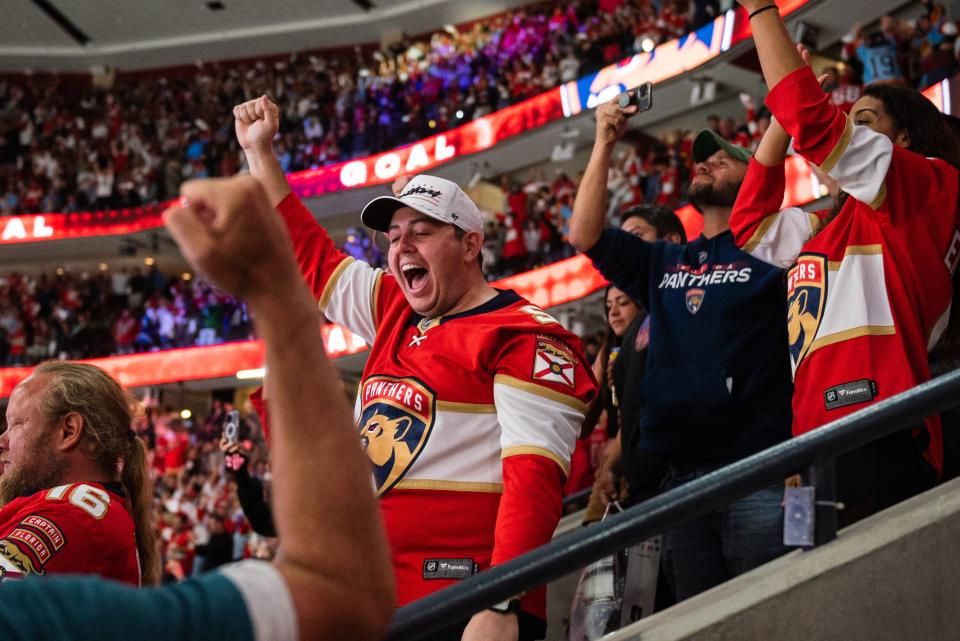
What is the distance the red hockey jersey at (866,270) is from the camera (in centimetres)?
210

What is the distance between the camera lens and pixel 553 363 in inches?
76.7

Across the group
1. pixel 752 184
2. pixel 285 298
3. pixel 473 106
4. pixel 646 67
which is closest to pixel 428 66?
pixel 473 106

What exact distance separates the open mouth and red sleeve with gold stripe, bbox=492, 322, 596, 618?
0.30 metres

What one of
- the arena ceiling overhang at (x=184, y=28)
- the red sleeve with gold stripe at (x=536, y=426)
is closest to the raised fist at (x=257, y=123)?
the red sleeve with gold stripe at (x=536, y=426)

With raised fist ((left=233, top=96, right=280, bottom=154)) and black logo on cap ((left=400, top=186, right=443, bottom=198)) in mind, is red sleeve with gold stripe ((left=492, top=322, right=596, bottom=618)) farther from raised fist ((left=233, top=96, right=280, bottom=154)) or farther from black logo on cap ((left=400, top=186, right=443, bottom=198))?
raised fist ((left=233, top=96, right=280, bottom=154))

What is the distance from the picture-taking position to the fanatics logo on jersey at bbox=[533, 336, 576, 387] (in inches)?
75.9

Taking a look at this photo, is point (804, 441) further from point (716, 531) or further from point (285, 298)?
point (285, 298)

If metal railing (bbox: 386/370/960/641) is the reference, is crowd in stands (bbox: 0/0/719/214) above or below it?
above

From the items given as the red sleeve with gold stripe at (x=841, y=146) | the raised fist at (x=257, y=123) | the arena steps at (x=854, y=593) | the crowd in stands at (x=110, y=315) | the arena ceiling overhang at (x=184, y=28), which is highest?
the arena ceiling overhang at (x=184, y=28)

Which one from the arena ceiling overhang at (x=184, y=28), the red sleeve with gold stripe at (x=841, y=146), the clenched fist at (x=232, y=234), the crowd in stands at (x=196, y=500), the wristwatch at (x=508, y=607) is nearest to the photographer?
the clenched fist at (x=232, y=234)

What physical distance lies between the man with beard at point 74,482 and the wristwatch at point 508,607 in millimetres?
779

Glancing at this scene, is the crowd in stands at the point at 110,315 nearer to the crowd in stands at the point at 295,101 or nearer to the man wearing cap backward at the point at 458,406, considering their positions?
the crowd in stands at the point at 295,101

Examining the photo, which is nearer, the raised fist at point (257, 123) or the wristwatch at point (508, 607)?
the wristwatch at point (508, 607)

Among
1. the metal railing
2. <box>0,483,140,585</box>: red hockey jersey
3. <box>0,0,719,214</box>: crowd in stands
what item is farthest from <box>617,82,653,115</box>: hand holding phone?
<box>0,0,719,214</box>: crowd in stands
